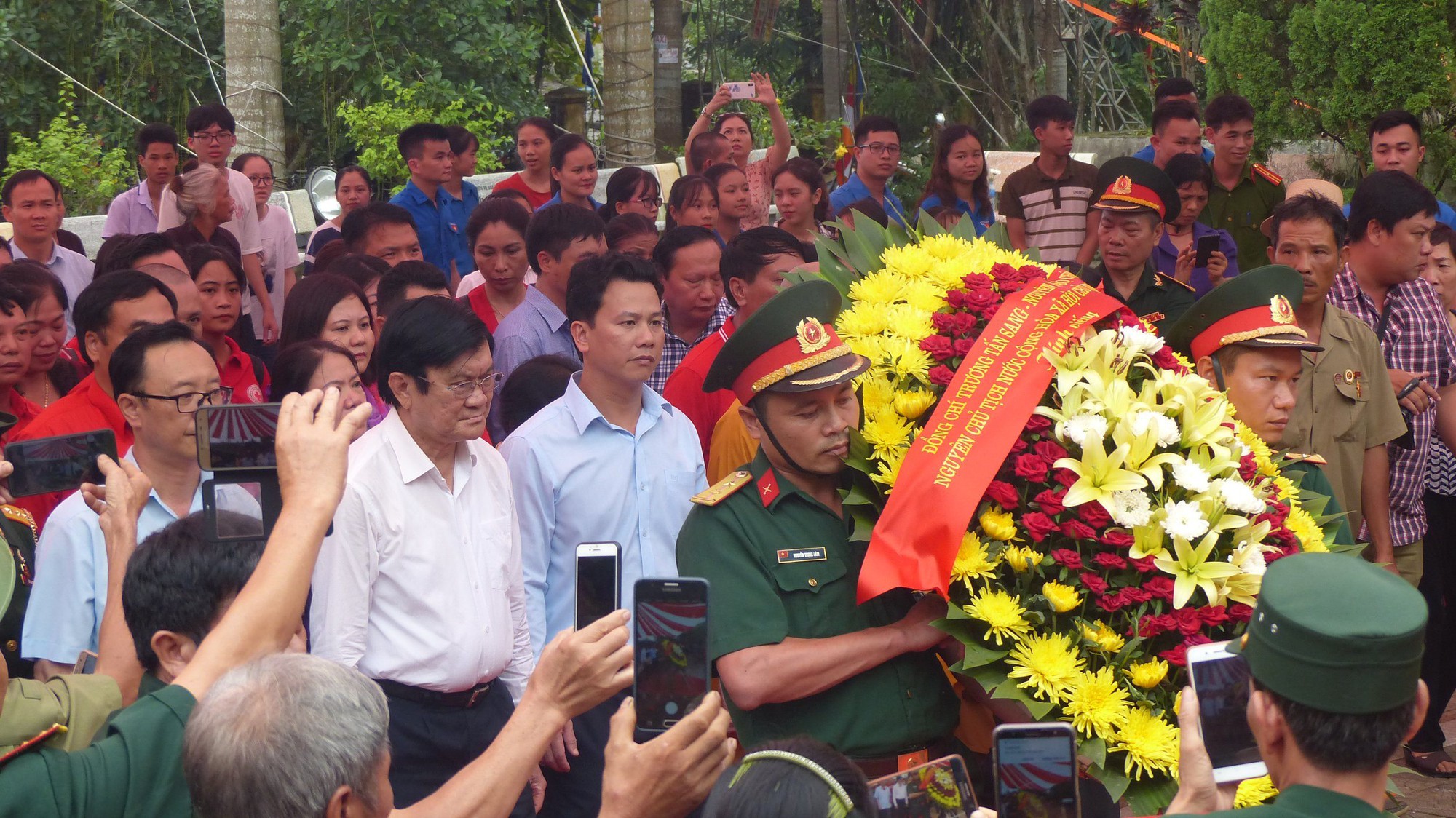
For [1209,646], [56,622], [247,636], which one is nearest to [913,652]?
[1209,646]

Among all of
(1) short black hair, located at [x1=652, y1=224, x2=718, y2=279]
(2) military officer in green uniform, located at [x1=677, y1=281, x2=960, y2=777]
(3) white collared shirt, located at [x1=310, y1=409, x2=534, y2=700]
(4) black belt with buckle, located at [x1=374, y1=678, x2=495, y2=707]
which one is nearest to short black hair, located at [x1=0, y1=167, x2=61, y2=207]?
(1) short black hair, located at [x1=652, y1=224, x2=718, y2=279]

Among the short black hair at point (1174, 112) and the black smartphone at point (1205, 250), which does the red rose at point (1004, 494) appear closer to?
the black smartphone at point (1205, 250)

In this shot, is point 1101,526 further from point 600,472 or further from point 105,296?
point 105,296

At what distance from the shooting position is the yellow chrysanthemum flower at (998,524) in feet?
9.35

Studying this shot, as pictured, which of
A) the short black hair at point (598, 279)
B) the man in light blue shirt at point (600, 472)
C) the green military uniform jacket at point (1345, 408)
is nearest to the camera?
Result: the man in light blue shirt at point (600, 472)

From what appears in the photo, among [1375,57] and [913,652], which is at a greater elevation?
[1375,57]

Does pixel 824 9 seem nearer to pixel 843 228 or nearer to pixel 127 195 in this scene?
pixel 127 195

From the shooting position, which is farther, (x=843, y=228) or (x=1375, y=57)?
(x=1375, y=57)

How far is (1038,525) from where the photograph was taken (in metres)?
2.82

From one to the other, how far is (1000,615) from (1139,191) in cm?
330

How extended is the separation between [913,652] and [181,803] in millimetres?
1535

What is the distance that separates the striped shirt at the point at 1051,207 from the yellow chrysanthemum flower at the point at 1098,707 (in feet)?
15.8

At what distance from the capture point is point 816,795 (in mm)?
1761

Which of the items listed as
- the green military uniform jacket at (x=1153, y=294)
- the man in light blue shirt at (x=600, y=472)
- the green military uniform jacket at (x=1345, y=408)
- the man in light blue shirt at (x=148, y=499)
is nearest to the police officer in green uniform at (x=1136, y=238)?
the green military uniform jacket at (x=1153, y=294)
